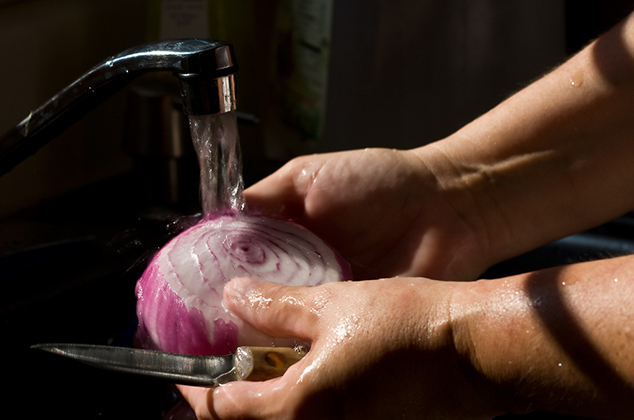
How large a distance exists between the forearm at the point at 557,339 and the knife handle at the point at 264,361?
15cm

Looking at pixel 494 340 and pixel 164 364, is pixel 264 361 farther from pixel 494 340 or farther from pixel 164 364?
pixel 494 340

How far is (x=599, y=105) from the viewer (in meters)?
0.82

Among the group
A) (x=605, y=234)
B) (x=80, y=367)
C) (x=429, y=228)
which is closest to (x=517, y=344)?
(x=429, y=228)

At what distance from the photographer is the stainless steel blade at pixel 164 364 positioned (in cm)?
54

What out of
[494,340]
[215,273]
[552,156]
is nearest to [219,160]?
[215,273]

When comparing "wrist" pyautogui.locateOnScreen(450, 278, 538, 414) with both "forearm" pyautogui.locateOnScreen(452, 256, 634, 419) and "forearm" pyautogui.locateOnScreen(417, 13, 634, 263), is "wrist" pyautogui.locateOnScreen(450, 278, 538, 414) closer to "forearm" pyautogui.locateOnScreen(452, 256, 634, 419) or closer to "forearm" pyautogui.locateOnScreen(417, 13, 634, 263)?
"forearm" pyautogui.locateOnScreen(452, 256, 634, 419)

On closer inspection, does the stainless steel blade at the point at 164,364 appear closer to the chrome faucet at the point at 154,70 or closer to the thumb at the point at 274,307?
the thumb at the point at 274,307

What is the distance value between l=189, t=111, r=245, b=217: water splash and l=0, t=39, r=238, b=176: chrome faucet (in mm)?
35

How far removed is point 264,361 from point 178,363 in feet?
0.24

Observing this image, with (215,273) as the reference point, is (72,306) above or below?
below

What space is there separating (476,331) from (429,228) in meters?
0.35

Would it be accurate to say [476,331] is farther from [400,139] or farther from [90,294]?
[400,139]

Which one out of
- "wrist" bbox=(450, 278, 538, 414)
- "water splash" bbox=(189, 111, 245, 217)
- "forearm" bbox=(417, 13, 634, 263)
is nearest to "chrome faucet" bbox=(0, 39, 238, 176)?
"water splash" bbox=(189, 111, 245, 217)

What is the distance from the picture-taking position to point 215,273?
666mm
